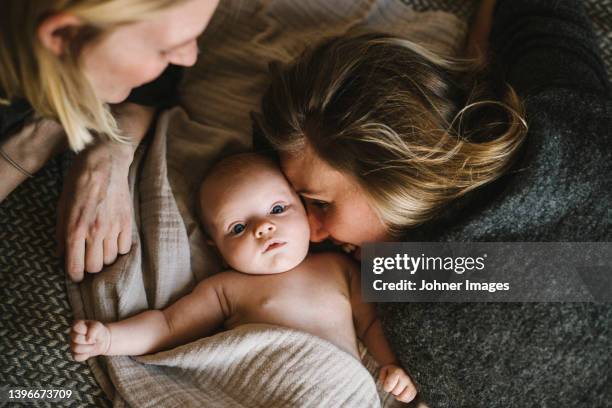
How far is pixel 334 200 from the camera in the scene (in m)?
0.93

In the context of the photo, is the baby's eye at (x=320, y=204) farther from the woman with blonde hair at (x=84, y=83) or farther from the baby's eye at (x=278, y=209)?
the woman with blonde hair at (x=84, y=83)

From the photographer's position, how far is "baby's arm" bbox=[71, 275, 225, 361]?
82 cm

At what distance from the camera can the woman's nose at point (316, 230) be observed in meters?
1.00

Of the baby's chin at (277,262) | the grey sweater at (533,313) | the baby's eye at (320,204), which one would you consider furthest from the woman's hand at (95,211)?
the grey sweater at (533,313)

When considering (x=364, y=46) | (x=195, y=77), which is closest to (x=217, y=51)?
(x=195, y=77)

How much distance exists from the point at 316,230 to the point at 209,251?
22 cm

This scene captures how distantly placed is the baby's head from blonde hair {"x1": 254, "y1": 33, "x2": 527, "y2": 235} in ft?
0.27

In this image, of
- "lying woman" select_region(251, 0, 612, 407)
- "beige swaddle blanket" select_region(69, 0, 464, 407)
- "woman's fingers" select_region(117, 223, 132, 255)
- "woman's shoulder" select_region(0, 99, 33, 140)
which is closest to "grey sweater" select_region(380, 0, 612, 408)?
"lying woman" select_region(251, 0, 612, 407)

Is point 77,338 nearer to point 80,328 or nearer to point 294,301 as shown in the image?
point 80,328

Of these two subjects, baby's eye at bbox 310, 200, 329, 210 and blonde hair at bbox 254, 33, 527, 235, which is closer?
blonde hair at bbox 254, 33, 527, 235

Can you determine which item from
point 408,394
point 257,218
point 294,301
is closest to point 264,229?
point 257,218

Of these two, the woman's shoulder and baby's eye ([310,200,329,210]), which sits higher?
the woman's shoulder

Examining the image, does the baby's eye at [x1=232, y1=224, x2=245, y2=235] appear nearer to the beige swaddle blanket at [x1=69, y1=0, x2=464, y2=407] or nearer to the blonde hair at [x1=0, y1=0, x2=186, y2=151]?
the beige swaddle blanket at [x1=69, y1=0, x2=464, y2=407]

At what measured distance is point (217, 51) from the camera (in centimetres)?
118
